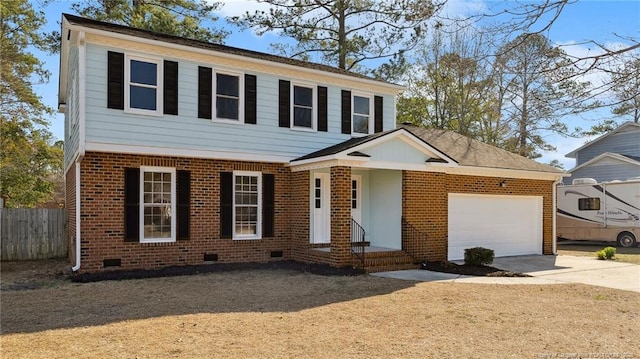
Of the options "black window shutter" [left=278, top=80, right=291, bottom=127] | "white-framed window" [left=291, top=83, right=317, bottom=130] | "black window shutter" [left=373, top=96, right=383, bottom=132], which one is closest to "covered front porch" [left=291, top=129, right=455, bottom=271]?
"white-framed window" [left=291, top=83, right=317, bottom=130]

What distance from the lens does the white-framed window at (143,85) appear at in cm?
1198

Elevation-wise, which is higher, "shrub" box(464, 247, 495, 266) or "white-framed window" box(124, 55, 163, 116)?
"white-framed window" box(124, 55, 163, 116)

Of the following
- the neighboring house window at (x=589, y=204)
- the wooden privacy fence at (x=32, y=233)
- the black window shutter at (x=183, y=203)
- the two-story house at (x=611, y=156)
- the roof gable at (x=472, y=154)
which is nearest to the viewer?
the black window shutter at (x=183, y=203)

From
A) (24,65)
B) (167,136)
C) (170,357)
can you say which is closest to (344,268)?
(167,136)

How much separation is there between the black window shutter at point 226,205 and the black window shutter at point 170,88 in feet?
6.95

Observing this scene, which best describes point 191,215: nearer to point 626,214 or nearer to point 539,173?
point 539,173

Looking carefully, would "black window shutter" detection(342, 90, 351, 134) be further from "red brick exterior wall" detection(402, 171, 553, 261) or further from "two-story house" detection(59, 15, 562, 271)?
"red brick exterior wall" detection(402, 171, 553, 261)

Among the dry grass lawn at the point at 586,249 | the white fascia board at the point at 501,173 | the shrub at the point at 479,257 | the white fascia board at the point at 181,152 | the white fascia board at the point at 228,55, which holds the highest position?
the white fascia board at the point at 228,55

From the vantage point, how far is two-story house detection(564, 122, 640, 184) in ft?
85.1

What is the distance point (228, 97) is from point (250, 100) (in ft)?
2.01

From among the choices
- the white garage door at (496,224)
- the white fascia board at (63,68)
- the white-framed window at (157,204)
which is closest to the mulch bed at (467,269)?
the white garage door at (496,224)

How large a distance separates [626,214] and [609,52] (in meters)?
19.1

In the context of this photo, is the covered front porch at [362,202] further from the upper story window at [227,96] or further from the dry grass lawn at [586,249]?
the dry grass lawn at [586,249]

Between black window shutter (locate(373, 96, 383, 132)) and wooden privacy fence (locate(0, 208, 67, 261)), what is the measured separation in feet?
34.2
